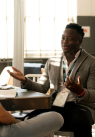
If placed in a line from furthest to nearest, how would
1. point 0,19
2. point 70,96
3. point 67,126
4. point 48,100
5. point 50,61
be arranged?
point 0,19, point 50,61, point 70,96, point 67,126, point 48,100

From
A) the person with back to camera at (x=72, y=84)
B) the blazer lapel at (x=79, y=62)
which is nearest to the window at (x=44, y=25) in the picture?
the person with back to camera at (x=72, y=84)

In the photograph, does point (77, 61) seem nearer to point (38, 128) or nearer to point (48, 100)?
point (48, 100)

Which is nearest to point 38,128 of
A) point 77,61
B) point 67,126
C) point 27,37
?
point 67,126

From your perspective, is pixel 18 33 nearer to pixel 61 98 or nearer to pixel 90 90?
pixel 61 98

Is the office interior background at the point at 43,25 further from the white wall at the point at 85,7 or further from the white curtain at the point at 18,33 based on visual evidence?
the white curtain at the point at 18,33

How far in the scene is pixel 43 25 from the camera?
6.69 meters

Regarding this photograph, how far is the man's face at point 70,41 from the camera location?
1844 millimetres

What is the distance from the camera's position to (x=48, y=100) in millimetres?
1196

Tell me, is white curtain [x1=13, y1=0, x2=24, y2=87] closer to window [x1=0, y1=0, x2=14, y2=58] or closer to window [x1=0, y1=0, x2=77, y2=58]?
window [x1=0, y1=0, x2=14, y2=58]

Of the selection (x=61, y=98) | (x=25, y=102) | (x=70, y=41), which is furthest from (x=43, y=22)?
(x=25, y=102)

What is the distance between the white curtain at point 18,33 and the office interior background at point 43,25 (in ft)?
12.3

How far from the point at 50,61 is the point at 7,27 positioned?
4824 millimetres

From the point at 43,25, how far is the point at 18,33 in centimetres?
409

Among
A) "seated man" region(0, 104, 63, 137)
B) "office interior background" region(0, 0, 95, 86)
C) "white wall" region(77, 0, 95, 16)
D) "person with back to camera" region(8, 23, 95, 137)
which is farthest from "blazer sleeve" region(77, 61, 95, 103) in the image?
"white wall" region(77, 0, 95, 16)
